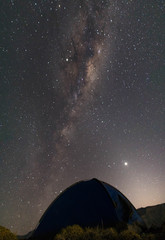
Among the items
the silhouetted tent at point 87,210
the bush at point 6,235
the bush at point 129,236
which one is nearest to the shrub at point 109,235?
the bush at point 129,236

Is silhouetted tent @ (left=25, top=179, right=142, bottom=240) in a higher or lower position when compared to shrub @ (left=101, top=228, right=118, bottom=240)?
higher

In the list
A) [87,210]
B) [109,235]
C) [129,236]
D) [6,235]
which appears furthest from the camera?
[87,210]

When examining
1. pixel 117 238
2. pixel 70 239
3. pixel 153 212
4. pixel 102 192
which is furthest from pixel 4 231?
pixel 153 212

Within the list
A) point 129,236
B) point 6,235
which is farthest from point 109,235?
point 6,235

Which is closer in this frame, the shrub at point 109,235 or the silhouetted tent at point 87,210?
the shrub at point 109,235

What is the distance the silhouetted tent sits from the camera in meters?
8.57

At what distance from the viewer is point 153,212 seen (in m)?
18.1

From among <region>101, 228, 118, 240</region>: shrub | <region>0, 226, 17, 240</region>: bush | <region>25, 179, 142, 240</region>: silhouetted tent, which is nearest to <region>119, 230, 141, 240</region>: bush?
<region>101, 228, 118, 240</region>: shrub

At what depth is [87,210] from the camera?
907 centimetres

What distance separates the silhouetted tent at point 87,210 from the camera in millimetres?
8570

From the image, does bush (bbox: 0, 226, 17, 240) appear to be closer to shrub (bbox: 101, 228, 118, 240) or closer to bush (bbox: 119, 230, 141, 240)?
shrub (bbox: 101, 228, 118, 240)

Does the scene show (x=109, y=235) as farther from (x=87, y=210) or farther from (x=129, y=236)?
(x=87, y=210)

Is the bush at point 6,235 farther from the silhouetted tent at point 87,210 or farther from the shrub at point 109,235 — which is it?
the shrub at point 109,235

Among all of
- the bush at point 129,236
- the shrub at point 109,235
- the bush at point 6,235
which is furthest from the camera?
the bush at point 6,235
